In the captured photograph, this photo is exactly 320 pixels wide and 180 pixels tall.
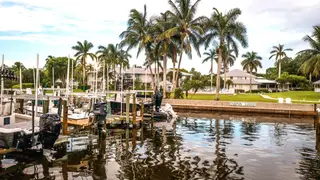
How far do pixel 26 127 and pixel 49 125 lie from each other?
1.58m

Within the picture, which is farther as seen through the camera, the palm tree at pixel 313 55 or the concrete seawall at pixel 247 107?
the palm tree at pixel 313 55

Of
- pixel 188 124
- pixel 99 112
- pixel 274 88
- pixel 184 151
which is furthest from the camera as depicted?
pixel 274 88

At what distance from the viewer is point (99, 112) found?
28.4 metres

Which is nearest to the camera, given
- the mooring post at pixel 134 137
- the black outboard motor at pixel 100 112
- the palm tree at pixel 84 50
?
the mooring post at pixel 134 137

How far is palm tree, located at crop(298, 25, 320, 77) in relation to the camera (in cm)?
6073

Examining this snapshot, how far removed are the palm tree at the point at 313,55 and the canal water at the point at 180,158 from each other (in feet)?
107

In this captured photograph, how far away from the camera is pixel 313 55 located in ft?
208

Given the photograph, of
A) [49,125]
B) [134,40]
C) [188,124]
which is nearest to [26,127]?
[49,125]

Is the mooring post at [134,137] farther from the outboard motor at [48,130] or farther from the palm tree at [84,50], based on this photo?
the palm tree at [84,50]

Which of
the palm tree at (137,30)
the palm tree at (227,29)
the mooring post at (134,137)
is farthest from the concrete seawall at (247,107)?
the mooring post at (134,137)

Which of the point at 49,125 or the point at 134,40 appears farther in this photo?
the point at 134,40

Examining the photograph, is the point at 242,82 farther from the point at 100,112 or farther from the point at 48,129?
the point at 48,129

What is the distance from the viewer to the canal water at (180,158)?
57.7 feet

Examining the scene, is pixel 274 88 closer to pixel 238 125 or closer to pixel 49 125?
→ pixel 238 125
